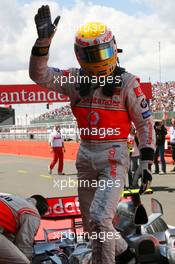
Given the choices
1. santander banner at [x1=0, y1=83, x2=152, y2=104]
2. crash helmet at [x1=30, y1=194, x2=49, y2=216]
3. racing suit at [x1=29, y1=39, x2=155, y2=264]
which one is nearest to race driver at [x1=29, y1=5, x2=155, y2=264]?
racing suit at [x1=29, y1=39, x2=155, y2=264]

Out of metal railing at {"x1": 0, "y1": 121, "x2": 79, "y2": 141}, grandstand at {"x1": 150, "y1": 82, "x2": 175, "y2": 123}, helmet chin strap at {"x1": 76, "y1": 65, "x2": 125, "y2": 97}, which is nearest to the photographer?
helmet chin strap at {"x1": 76, "y1": 65, "x2": 125, "y2": 97}

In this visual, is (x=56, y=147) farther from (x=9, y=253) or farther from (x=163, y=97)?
(x=163, y=97)

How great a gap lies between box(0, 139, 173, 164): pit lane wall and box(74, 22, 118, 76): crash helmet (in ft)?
54.3

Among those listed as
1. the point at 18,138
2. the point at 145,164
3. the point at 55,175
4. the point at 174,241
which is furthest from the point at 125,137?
the point at 18,138

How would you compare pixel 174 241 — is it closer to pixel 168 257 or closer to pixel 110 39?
pixel 168 257

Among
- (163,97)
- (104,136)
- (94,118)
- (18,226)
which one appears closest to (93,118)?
(94,118)

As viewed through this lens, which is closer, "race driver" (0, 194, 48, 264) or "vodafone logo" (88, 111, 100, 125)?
"race driver" (0, 194, 48, 264)

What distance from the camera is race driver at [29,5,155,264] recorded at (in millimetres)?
3850

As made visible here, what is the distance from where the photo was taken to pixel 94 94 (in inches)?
159

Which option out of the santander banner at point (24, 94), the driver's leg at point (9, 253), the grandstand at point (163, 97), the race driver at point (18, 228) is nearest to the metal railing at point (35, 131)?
the santander banner at point (24, 94)

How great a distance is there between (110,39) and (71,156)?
17.4m

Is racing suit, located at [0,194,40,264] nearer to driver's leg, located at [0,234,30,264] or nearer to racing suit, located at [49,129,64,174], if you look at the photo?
driver's leg, located at [0,234,30,264]

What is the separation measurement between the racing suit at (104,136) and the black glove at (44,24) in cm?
22

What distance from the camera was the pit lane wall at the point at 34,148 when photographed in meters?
21.3
